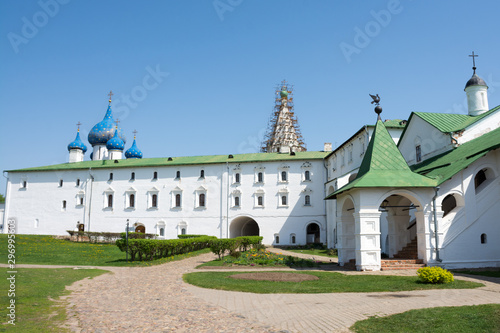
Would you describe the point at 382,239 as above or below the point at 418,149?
below

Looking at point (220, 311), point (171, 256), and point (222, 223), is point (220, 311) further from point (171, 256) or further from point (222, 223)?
point (222, 223)

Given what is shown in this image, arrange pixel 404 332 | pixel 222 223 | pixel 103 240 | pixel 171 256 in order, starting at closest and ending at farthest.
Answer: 1. pixel 404 332
2. pixel 171 256
3. pixel 103 240
4. pixel 222 223

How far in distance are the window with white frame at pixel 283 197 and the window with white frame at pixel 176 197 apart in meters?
9.64

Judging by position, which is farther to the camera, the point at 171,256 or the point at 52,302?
the point at 171,256

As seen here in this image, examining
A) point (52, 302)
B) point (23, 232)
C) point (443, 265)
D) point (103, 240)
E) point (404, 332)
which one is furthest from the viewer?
point (23, 232)

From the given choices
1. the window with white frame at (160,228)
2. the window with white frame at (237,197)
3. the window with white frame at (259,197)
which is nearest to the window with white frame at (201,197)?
the window with white frame at (237,197)

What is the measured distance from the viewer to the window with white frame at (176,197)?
38.8 m

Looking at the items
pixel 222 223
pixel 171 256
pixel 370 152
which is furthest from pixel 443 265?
pixel 222 223

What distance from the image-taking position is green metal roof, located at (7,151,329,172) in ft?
124

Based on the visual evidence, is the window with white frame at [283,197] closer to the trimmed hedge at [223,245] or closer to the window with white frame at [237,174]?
the window with white frame at [237,174]

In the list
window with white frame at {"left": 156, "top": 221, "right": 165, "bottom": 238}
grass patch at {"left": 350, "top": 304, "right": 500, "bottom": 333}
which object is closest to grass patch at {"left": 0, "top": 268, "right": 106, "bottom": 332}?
grass patch at {"left": 350, "top": 304, "right": 500, "bottom": 333}

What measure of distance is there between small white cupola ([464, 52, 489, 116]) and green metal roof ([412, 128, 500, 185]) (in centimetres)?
544

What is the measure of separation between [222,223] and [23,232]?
21.1 m

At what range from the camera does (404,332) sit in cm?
590
